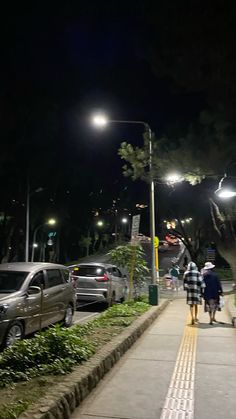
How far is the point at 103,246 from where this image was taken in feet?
282

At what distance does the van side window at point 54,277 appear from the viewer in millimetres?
10280

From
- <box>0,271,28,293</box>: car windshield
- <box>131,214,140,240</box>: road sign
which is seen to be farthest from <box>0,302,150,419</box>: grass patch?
<box>131,214,140,240</box>: road sign

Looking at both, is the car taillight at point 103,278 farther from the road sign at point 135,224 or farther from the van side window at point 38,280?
the van side window at point 38,280

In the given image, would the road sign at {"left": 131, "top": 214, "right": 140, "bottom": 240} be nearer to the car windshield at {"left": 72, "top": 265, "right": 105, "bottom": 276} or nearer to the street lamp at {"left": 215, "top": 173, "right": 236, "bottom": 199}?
the car windshield at {"left": 72, "top": 265, "right": 105, "bottom": 276}

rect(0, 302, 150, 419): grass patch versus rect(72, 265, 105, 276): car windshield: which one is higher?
rect(72, 265, 105, 276): car windshield

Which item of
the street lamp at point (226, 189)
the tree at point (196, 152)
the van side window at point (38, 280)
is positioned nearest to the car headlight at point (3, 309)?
the van side window at point (38, 280)

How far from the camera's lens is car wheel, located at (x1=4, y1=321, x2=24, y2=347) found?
315 inches

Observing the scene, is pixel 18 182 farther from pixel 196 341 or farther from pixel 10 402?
pixel 10 402

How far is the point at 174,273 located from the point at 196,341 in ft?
50.0

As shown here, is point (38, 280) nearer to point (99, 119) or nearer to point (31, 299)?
point (31, 299)

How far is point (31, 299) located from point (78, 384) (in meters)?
4.34

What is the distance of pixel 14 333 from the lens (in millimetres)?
8266

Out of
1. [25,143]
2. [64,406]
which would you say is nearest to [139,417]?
[64,406]

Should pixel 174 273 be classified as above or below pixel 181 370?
above
